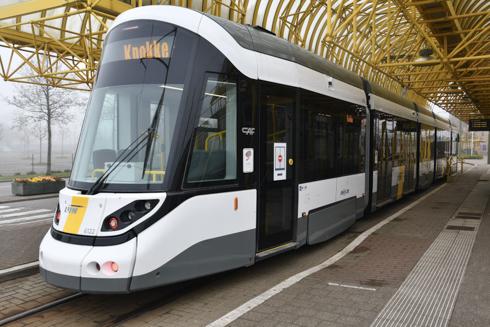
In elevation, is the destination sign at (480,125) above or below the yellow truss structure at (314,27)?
below

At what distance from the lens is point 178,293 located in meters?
5.51

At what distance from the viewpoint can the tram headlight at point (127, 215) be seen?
4594mm

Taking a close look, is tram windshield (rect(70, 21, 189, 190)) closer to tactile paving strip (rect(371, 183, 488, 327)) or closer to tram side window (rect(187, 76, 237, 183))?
tram side window (rect(187, 76, 237, 183))

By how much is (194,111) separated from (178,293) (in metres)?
2.30

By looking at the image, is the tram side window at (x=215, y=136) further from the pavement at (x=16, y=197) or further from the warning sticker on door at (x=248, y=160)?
the pavement at (x=16, y=197)

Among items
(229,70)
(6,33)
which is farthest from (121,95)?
(6,33)

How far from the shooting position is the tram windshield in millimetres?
4887

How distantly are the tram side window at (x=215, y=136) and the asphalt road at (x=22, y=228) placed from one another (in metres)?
3.63

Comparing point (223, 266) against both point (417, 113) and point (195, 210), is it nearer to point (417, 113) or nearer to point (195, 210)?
point (195, 210)

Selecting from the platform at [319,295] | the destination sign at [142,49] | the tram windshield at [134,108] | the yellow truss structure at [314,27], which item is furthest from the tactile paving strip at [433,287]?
the yellow truss structure at [314,27]

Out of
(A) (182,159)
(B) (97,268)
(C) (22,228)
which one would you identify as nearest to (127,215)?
(B) (97,268)

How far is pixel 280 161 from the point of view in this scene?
20.5 feet

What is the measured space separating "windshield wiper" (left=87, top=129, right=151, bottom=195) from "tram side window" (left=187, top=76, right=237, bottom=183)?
1.91ft

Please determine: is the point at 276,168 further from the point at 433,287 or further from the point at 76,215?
the point at 76,215
